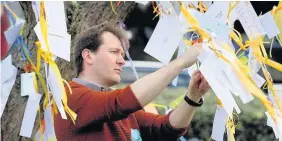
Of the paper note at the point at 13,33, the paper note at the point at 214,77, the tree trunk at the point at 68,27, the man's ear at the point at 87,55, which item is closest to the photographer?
the paper note at the point at 214,77

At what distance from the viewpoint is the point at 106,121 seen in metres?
2.64

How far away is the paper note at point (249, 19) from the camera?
260 cm

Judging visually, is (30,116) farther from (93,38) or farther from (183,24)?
(183,24)

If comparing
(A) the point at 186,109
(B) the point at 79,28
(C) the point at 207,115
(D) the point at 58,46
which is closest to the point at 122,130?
(A) the point at 186,109

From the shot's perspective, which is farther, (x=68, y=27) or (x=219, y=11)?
(x=68, y=27)

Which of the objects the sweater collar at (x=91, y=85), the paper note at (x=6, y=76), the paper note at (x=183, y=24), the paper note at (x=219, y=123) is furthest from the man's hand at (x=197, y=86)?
the paper note at (x=6, y=76)

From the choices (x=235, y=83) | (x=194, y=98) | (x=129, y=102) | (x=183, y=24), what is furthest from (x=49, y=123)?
(x=235, y=83)

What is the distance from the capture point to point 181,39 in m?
2.74

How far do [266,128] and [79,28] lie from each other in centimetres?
280

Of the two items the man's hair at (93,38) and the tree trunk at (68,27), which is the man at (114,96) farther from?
the tree trunk at (68,27)

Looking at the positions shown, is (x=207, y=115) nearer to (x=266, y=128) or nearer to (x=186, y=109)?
(x=266, y=128)

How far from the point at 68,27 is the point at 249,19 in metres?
1.16

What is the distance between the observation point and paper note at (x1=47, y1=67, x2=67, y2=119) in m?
2.53

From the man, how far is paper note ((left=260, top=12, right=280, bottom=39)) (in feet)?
Result: 0.97
